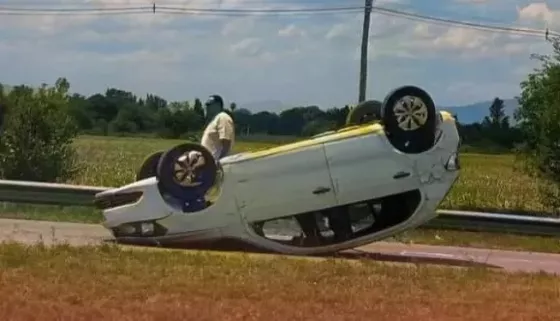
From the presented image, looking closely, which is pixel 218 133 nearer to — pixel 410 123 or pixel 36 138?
pixel 410 123

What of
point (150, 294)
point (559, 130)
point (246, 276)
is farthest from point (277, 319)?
point (559, 130)

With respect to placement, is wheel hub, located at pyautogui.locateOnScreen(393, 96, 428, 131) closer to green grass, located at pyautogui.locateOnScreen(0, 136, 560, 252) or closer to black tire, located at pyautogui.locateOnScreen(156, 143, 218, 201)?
green grass, located at pyautogui.locateOnScreen(0, 136, 560, 252)

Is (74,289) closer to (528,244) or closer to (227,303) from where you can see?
(227,303)

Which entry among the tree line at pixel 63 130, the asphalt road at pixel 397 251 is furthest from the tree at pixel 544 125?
the asphalt road at pixel 397 251

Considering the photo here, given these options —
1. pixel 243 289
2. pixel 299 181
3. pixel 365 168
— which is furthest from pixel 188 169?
pixel 243 289

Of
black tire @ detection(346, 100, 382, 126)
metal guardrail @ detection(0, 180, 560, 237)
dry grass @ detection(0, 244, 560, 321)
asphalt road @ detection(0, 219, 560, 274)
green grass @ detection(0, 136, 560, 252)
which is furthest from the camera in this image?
green grass @ detection(0, 136, 560, 252)

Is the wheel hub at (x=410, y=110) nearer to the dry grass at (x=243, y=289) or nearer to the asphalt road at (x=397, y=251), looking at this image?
the asphalt road at (x=397, y=251)

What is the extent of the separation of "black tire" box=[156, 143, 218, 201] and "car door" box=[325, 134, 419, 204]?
4.07ft

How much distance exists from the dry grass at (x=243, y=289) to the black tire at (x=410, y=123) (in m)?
1.92

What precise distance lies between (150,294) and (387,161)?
470cm

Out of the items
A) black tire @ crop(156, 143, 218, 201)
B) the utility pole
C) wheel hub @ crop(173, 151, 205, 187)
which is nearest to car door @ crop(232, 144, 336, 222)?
black tire @ crop(156, 143, 218, 201)

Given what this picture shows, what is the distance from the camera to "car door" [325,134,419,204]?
12578 millimetres

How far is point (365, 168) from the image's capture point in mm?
12586

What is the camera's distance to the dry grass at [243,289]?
792 cm
